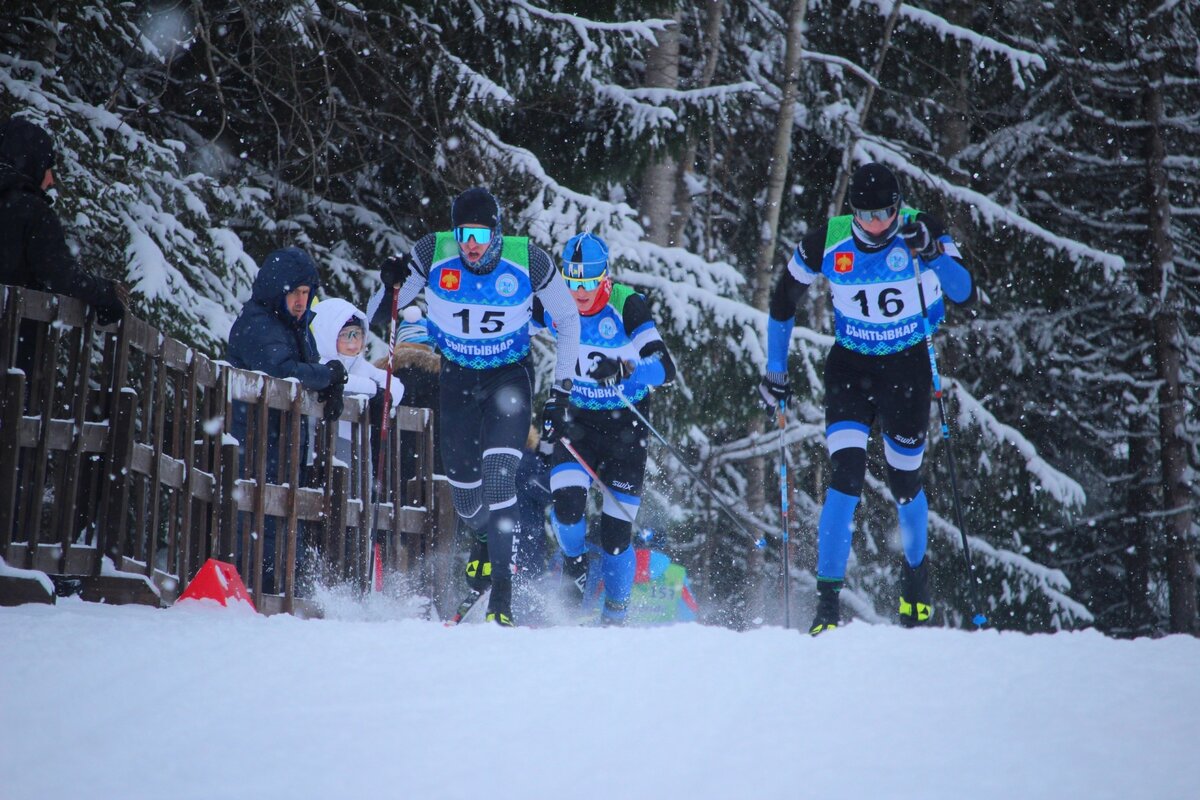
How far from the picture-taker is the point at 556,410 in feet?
24.7

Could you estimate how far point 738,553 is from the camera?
20156mm

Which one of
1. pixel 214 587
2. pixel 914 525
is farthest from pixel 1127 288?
pixel 214 587

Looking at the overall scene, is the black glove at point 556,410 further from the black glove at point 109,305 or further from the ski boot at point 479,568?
the black glove at point 109,305

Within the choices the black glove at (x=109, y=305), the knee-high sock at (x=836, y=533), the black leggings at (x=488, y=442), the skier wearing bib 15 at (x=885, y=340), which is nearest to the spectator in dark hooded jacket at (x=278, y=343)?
the black leggings at (x=488, y=442)

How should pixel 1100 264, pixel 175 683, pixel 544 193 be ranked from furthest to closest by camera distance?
pixel 1100 264 < pixel 544 193 < pixel 175 683

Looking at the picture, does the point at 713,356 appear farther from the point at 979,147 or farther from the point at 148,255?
the point at 979,147

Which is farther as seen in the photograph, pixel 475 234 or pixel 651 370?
pixel 651 370

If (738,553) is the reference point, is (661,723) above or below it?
below

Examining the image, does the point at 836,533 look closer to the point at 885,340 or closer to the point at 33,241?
the point at 885,340

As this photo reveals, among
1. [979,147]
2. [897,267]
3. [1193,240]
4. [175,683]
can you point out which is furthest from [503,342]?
[1193,240]

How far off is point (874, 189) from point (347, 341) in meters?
3.86

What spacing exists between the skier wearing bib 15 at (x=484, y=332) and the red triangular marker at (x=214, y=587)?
1.31 metres

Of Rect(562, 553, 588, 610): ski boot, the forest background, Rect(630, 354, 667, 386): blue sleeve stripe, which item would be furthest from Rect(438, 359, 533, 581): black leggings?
the forest background

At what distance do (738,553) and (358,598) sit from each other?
482 inches
